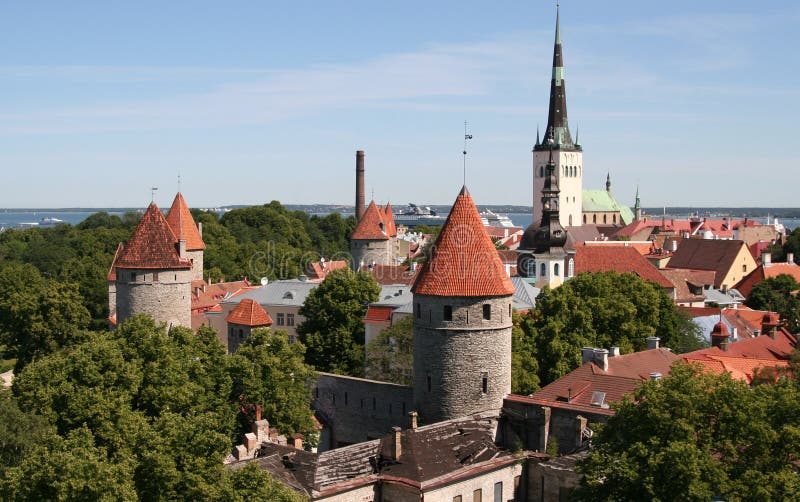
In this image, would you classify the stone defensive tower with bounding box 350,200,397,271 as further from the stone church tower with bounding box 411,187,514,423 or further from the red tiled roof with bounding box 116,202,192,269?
the stone church tower with bounding box 411,187,514,423

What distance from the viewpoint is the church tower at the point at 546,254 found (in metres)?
59.7

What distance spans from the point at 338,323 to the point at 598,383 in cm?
1676

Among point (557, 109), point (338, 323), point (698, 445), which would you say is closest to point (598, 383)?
point (698, 445)

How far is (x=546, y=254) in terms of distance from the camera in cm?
5988

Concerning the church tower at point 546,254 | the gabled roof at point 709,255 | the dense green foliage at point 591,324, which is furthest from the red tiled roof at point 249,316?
the gabled roof at point 709,255

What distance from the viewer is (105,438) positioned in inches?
1115

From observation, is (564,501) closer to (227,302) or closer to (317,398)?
(317,398)

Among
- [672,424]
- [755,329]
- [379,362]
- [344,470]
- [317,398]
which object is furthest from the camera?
[755,329]

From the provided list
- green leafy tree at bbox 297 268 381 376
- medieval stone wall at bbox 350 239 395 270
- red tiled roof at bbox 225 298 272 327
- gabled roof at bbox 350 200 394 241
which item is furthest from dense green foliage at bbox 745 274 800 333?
red tiled roof at bbox 225 298 272 327

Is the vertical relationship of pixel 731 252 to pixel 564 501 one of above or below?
above

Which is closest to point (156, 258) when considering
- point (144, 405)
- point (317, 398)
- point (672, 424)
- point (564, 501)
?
point (317, 398)

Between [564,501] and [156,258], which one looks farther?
[156,258]

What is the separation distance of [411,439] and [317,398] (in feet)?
33.1

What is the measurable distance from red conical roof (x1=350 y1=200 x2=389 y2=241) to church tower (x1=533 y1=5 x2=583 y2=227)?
32759 millimetres
